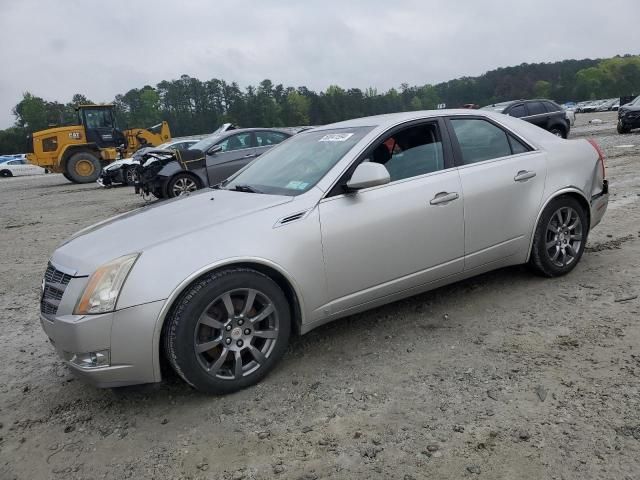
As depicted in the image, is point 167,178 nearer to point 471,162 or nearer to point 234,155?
point 234,155

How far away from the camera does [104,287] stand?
2.67 m

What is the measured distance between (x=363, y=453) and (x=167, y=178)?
9.10m

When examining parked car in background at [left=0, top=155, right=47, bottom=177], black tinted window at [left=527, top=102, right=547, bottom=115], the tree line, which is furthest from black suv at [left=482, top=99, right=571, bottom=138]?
the tree line

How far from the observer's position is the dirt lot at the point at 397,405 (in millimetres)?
2312

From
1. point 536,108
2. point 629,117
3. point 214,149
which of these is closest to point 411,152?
point 214,149

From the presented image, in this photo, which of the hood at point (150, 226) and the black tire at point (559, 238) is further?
the black tire at point (559, 238)

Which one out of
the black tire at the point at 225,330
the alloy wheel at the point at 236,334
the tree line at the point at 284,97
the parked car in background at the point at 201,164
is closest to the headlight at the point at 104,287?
the black tire at the point at 225,330

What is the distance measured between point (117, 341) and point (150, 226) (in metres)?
0.80

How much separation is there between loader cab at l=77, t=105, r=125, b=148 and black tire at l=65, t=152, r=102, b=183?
73 cm

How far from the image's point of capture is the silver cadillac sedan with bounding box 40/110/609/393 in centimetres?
271

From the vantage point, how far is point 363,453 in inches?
93.1

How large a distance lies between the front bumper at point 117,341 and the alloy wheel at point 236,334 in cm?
26

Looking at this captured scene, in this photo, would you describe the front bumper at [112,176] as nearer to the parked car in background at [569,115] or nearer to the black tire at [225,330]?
the parked car in background at [569,115]

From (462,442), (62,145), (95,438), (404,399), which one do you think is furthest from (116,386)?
(62,145)
